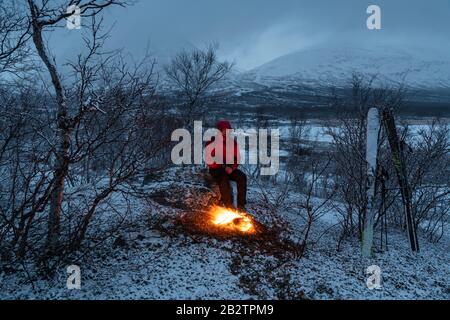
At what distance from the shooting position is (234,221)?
17.5 ft

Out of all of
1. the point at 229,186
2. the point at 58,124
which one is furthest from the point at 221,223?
the point at 58,124

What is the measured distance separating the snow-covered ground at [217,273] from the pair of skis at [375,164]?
326 mm

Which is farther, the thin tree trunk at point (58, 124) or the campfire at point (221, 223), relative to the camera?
the campfire at point (221, 223)

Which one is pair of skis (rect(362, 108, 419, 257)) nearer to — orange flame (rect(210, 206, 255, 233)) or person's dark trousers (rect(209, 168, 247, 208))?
orange flame (rect(210, 206, 255, 233))

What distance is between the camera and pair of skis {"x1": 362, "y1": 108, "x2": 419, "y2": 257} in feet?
14.9

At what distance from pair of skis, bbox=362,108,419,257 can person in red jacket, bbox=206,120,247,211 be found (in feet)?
6.43

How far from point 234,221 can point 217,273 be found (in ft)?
4.07

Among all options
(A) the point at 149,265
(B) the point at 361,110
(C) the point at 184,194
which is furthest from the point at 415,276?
(C) the point at 184,194

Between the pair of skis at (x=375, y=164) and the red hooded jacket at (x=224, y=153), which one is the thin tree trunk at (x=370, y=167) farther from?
the red hooded jacket at (x=224, y=153)

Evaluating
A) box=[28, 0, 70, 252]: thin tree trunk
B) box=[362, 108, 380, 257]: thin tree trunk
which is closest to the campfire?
box=[362, 108, 380, 257]: thin tree trunk

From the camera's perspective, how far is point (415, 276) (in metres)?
4.66

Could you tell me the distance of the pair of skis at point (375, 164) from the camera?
4.53 metres

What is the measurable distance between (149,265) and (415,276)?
361cm

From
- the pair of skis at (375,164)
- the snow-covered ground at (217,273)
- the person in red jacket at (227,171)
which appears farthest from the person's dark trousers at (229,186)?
the pair of skis at (375,164)
